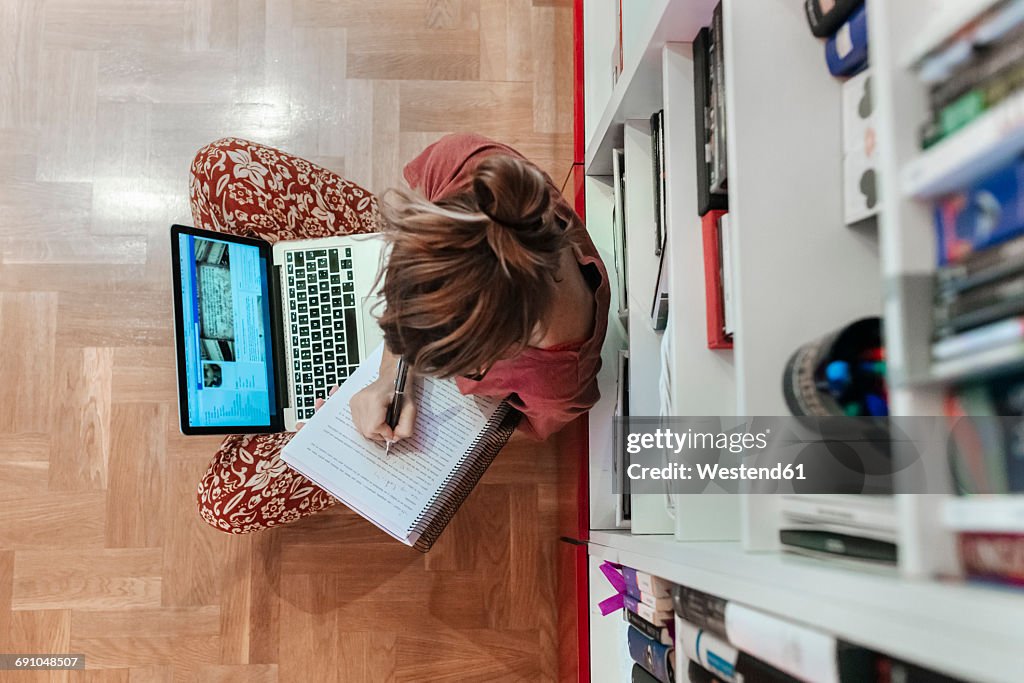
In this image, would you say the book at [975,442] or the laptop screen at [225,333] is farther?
the laptop screen at [225,333]

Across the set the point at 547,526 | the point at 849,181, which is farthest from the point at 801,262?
the point at 547,526

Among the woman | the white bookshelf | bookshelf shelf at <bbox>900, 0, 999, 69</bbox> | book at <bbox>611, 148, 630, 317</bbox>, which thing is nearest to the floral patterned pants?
the woman

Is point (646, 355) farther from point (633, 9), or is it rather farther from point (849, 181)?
point (633, 9)

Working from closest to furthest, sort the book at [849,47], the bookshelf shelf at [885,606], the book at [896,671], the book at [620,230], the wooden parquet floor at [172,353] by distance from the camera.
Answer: the bookshelf shelf at [885,606]
the book at [896,671]
the book at [849,47]
the book at [620,230]
the wooden parquet floor at [172,353]

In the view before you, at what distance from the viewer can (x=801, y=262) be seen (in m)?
0.63

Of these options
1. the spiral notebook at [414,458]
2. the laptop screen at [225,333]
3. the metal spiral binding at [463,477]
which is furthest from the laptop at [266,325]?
the metal spiral binding at [463,477]

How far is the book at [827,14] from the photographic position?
589mm

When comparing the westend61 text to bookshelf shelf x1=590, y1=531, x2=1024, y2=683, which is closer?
bookshelf shelf x1=590, y1=531, x2=1024, y2=683

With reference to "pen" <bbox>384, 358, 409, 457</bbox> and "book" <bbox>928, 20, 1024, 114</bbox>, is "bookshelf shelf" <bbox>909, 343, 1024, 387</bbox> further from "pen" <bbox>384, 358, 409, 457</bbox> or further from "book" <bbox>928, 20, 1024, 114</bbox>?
"pen" <bbox>384, 358, 409, 457</bbox>

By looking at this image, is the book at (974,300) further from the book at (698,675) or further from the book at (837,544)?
the book at (698,675)

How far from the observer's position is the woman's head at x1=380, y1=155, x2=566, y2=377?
2.32ft

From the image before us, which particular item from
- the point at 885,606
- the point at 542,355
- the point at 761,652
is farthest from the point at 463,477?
the point at 885,606

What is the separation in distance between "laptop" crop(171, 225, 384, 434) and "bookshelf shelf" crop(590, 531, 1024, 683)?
77 cm

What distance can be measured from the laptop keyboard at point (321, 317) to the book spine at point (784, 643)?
2.69 ft
